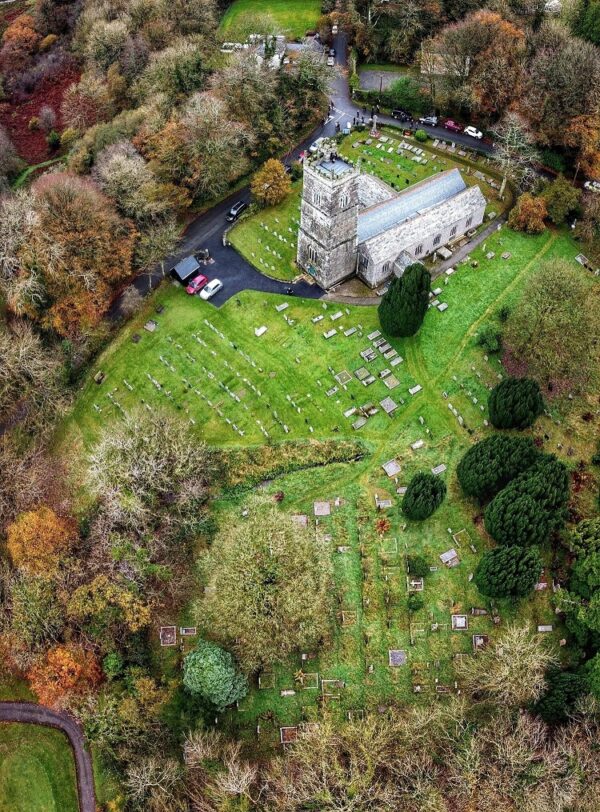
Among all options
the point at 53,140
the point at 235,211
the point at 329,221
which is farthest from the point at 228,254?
the point at 53,140

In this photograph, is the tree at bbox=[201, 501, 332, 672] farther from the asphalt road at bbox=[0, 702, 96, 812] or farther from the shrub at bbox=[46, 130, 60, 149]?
the shrub at bbox=[46, 130, 60, 149]

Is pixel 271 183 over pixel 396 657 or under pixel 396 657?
over

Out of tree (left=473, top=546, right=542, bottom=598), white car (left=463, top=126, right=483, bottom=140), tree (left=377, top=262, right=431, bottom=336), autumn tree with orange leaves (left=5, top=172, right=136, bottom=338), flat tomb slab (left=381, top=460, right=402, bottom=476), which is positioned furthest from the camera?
white car (left=463, top=126, right=483, bottom=140)

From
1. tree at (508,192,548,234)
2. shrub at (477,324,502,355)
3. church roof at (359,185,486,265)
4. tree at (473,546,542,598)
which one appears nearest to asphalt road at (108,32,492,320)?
church roof at (359,185,486,265)

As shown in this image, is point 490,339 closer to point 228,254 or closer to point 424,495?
point 424,495

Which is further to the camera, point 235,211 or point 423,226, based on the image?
point 235,211

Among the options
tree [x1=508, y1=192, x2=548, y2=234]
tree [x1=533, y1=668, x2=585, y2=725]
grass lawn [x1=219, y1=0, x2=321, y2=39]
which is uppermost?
grass lawn [x1=219, y1=0, x2=321, y2=39]

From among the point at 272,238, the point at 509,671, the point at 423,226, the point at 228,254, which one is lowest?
Result: the point at 509,671
